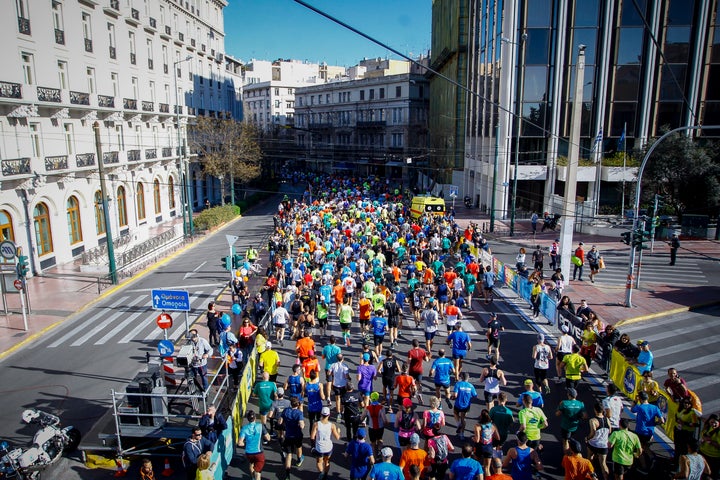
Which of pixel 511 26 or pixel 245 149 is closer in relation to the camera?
pixel 511 26

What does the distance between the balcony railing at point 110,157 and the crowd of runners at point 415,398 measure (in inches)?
705

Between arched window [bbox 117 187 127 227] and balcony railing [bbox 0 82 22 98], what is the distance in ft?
38.2

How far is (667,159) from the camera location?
31094 millimetres

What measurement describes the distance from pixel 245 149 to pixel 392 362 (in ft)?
133

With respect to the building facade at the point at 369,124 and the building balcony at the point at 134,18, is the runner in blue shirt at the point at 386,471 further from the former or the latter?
the building facade at the point at 369,124

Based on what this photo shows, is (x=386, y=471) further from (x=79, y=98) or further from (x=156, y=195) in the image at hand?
(x=156, y=195)

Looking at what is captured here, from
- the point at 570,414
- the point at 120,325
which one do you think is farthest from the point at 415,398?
the point at 120,325

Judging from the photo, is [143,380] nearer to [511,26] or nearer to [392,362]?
[392,362]

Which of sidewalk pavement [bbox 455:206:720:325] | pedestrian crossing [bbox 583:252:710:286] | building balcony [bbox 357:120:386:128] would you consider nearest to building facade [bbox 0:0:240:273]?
sidewalk pavement [bbox 455:206:720:325]

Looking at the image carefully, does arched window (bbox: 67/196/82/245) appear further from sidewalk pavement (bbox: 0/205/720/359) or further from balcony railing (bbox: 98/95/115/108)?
balcony railing (bbox: 98/95/115/108)

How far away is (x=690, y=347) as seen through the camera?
15.2m

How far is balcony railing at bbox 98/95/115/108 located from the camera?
3200cm

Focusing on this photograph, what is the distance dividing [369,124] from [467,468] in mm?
76993

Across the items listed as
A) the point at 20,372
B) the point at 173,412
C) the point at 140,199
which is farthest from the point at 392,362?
the point at 140,199
